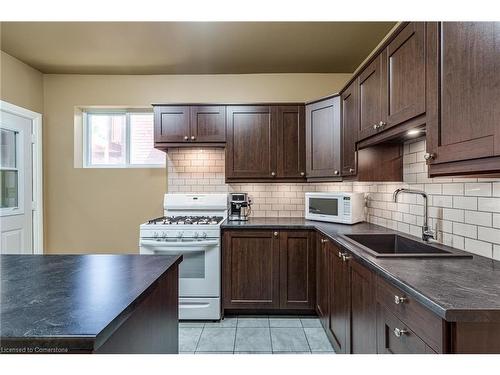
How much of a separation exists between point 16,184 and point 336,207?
3408 mm

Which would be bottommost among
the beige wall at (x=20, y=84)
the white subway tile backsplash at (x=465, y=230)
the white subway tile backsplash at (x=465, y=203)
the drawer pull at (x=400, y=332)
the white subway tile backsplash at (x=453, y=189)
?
the drawer pull at (x=400, y=332)

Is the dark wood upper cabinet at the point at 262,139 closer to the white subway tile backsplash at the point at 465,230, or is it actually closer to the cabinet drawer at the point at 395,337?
the white subway tile backsplash at the point at 465,230

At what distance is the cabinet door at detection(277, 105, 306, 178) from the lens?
2.98 metres

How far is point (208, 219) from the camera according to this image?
2992 mm

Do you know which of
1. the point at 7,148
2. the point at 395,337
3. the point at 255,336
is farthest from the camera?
the point at 7,148

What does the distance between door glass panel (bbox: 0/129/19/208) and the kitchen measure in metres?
0.33

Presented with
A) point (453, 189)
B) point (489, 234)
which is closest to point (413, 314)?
point (489, 234)

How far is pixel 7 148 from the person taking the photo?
2.92 meters

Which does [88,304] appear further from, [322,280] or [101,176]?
[101,176]

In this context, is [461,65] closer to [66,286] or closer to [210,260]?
[66,286]

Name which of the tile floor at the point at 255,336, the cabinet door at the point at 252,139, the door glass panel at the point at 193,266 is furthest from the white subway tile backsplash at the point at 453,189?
the door glass panel at the point at 193,266

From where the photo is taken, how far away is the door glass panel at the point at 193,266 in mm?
2641

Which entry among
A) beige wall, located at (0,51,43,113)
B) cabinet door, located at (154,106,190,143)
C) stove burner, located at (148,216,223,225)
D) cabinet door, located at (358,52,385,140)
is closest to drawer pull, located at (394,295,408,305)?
cabinet door, located at (358,52,385,140)

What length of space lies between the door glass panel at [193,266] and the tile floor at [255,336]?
44 cm
